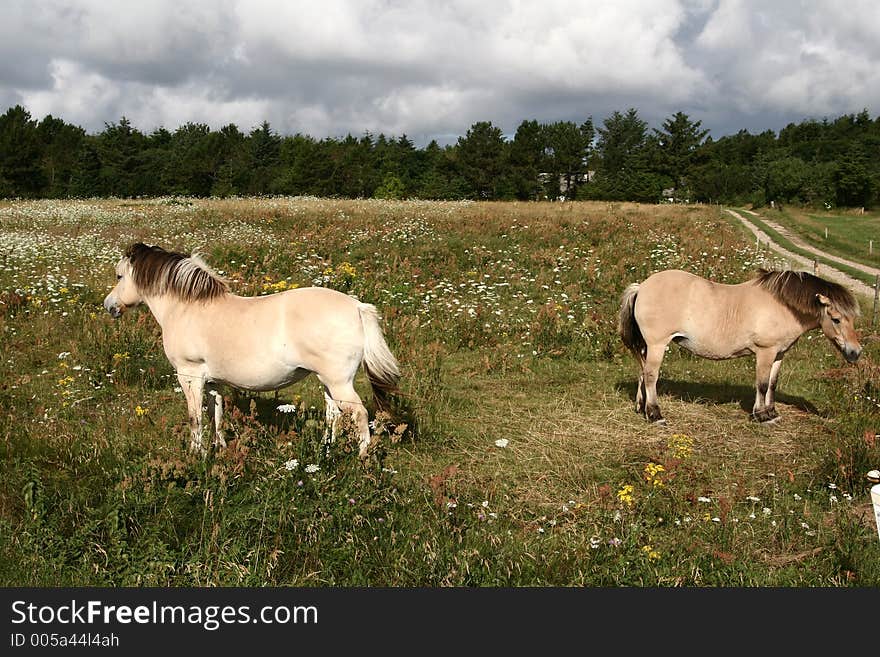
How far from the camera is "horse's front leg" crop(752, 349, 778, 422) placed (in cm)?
813

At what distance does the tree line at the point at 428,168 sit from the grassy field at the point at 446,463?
61.0 meters

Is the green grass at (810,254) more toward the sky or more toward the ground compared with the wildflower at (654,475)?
more toward the sky

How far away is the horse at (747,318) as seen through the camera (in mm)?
7922

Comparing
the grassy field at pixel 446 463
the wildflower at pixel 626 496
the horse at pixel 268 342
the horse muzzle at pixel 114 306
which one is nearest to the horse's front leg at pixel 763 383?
the grassy field at pixel 446 463

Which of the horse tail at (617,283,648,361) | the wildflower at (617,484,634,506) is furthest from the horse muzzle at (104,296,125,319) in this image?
the horse tail at (617,283,648,361)

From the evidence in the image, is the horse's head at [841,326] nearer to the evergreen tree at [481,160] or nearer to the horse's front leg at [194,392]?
the horse's front leg at [194,392]

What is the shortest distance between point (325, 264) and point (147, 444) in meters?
10.0

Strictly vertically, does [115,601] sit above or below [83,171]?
below

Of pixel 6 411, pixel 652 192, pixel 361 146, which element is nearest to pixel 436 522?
pixel 6 411

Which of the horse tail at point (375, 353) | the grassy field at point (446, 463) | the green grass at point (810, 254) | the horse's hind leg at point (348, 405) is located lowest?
the grassy field at point (446, 463)

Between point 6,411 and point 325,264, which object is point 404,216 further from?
point 6,411

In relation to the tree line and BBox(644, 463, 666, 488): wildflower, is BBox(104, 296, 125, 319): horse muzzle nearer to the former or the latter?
BBox(644, 463, 666, 488): wildflower

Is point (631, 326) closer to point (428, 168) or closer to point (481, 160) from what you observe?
point (481, 160)

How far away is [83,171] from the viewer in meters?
69.6
